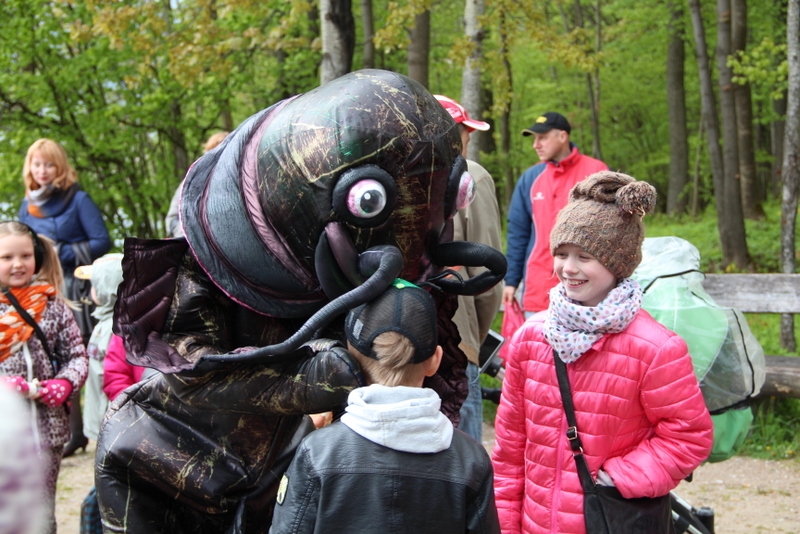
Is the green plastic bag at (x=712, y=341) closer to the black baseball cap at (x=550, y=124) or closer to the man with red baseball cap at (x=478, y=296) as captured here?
the man with red baseball cap at (x=478, y=296)

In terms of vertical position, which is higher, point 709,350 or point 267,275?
point 267,275

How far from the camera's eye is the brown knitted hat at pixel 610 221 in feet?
10.1

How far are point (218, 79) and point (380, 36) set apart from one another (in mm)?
2465

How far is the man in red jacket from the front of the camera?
19.9 ft

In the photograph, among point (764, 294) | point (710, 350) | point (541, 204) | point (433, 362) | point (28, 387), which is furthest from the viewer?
point (764, 294)

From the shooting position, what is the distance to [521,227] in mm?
6445

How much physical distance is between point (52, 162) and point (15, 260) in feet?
7.87

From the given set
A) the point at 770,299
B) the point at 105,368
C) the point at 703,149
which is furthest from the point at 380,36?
the point at 703,149

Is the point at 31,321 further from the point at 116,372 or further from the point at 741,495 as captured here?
the point at 741,495

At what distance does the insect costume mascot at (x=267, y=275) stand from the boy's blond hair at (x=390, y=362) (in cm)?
9

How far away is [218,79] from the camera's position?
1069 cm

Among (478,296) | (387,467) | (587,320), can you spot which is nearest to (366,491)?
(387,467)

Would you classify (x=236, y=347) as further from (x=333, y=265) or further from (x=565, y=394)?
(x=565, y=394)

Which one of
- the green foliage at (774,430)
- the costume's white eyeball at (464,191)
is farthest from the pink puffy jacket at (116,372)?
the green foliage at (774,430)
